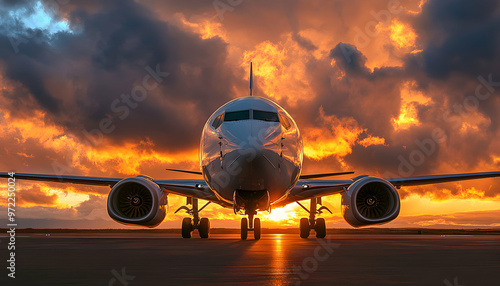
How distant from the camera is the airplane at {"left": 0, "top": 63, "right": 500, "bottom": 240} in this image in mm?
12500

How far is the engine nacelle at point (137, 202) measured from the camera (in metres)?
16.5

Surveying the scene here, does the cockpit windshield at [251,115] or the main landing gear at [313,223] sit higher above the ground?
the cockpit windshield at [251,115]

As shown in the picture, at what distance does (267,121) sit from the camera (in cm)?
1345

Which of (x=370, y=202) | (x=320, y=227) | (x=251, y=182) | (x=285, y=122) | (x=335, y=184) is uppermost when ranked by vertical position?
(x=285, y=122)

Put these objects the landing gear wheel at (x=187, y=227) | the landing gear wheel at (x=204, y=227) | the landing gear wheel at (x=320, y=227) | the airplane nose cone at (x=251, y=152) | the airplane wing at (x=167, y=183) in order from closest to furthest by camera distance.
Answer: the airplane nose cone at (x=251, y=152)
the airplane wing at (x=167, y=183)
the landing gear wheel at (x=187, y=227)
the landing gear wheel at (x=204, y=227)
the landing gear wheel at (x=320, y=227)

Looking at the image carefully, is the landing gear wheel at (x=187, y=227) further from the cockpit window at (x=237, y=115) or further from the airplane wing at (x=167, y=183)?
the cockpit window at (x=237, y=115)

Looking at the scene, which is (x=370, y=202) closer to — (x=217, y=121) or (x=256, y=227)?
(x=256, y=227)

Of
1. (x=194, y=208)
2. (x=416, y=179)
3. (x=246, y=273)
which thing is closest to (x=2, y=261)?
(x=246, y=273)

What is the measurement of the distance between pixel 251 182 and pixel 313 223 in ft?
28.8

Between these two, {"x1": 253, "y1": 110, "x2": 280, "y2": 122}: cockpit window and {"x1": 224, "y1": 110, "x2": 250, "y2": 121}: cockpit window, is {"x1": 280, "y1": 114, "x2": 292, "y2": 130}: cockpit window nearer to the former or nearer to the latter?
{"x1": 253, "y1": 110, "x2": 280, "y2": 122}: cockpit window

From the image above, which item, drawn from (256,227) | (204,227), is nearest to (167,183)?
(204,227)

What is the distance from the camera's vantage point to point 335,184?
18453 millimetres

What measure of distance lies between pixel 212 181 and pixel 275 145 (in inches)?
83.3

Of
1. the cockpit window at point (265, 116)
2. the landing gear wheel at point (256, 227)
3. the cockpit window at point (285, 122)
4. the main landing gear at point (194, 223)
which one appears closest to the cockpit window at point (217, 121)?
the cockpit window at point (265, 116)
